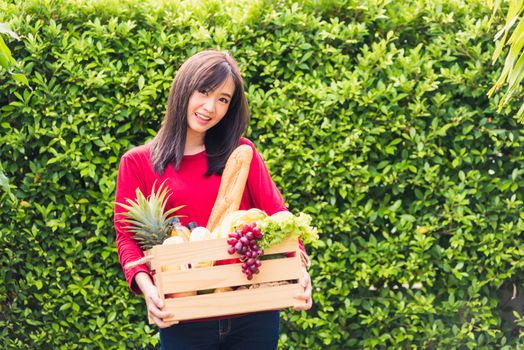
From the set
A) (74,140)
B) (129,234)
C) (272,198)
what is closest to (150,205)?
(129,234)

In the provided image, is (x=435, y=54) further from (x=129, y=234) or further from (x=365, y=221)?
(x=129, y=234)

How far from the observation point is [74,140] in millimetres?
4645

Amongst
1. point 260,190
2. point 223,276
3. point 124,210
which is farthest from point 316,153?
point 223,276

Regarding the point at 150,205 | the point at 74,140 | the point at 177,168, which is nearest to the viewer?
the point at 150,205

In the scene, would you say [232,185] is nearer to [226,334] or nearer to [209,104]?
[209,104]

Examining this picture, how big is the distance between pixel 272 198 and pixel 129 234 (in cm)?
52

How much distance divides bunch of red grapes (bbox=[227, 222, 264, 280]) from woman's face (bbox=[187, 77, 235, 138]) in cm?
44

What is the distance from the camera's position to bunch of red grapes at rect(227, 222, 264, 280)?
2672 mm

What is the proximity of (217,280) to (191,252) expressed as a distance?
13 cm

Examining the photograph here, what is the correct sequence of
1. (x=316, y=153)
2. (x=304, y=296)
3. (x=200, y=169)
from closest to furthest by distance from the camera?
(x=304, y=296)
(x=200, y=169)
(x=316, y=153)

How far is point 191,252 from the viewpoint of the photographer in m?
2.69

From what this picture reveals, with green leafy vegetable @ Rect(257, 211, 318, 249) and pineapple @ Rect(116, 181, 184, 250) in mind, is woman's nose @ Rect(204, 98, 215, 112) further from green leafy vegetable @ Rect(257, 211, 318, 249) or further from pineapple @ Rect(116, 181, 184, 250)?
green leafy vegetable @ Rect(257, 211, 318, 249)

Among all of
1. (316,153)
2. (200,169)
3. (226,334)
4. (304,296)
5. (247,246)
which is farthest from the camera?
(316,153)

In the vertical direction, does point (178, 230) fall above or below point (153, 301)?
above
